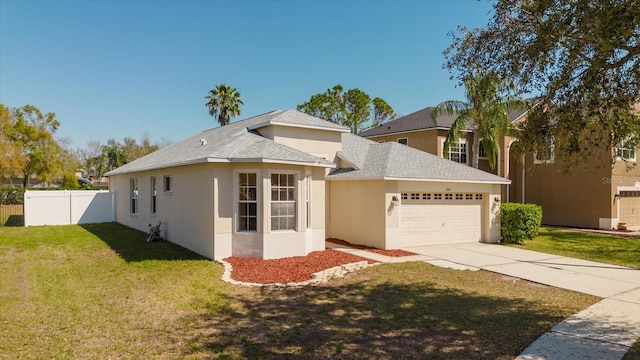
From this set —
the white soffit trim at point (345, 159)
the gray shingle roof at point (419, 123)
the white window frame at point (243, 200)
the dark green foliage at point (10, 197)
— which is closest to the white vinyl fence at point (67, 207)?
the dark green foliage at point (10, 197)

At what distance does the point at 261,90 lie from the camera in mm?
32281

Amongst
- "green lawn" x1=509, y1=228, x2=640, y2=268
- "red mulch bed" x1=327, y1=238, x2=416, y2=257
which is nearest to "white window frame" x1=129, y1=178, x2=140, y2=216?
"red mulch bed" x1=327, y1=238, x2=416, y2=257

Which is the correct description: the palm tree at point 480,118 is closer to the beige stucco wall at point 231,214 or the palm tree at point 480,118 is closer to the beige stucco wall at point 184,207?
the beige stucco wall at point 231,214

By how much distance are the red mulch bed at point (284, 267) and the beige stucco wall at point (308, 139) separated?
492 cm

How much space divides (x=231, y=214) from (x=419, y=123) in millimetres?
19389

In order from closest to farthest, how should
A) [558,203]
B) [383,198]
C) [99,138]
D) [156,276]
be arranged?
[156,276] → [383,198] → [558,203] → [99,138]

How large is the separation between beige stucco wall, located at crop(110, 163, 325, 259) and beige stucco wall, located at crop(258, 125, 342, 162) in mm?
2977

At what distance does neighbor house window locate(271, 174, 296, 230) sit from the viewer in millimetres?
11891

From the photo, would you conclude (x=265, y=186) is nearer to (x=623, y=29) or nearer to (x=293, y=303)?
(x=293, y=303)

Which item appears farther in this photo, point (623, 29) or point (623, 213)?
point (623, 213)

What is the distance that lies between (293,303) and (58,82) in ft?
73.9

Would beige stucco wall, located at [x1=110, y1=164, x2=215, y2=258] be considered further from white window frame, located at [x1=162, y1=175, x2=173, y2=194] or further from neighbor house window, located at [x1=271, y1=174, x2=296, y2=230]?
neighbor house window, located at [x1=271, y1=174, x2=296, y2=230]

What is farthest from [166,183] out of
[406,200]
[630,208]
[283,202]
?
[630,208]

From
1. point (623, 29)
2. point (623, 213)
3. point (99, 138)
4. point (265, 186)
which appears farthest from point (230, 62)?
point (99, 138)
